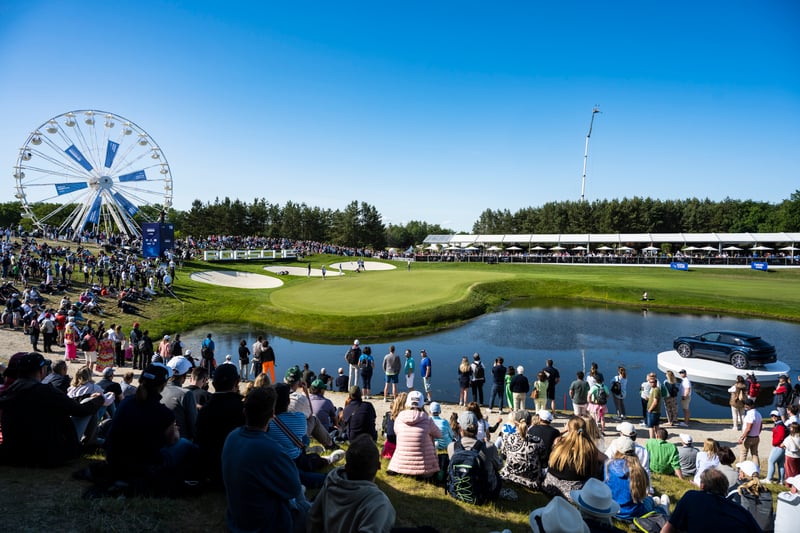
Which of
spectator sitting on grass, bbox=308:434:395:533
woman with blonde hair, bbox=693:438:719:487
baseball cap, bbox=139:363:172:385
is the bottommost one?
woman with blonde hair, bbox=693:438:719:487

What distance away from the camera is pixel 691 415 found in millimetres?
16219

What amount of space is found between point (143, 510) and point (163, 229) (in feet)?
125

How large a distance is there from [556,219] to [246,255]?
237 feet

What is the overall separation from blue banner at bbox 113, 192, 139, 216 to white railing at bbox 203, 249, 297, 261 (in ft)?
25.7

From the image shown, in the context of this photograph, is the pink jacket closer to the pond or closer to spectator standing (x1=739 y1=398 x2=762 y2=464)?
spectator standing (x1=739 y1=398 x2=762 y2=464)

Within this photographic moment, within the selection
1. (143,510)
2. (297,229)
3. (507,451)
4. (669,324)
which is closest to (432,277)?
(669,324)

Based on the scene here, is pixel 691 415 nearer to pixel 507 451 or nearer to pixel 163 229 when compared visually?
pixel 507 451

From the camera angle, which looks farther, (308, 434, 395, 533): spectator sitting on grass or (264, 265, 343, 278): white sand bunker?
(264, 265, 343, 278): white sand bunker

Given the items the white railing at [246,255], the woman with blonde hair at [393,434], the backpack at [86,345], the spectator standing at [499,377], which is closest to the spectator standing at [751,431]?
the spectator standing at [499,377]

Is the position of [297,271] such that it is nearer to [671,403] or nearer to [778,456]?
[671,403]

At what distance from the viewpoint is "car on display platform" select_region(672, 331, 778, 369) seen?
19.4 metres

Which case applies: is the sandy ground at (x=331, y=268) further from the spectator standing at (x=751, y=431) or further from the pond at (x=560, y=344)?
the spectator standing at (x=751, y=431)

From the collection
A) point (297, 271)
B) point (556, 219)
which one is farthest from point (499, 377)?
point (556, 219)

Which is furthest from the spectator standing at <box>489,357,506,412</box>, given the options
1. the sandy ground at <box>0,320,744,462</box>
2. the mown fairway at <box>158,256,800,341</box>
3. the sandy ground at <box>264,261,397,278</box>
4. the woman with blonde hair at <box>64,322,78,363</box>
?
the sandy ground at <box>264,261,397,278</box>
